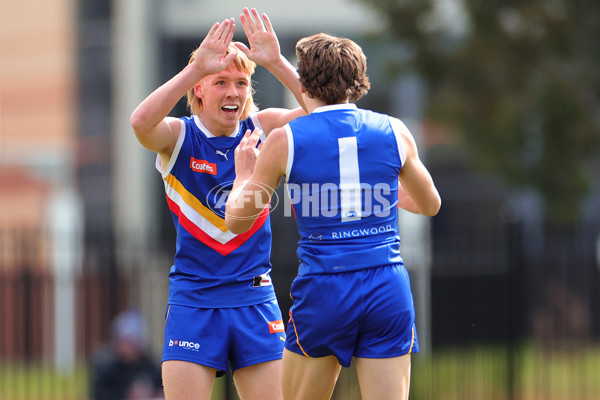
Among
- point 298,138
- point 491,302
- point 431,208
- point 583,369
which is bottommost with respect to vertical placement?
point 583,369

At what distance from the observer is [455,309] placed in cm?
1010

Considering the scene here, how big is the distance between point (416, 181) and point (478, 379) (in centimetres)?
654

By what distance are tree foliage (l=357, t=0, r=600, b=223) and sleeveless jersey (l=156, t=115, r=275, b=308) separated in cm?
710

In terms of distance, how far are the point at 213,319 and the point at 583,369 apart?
7140 mm

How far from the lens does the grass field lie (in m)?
9.81

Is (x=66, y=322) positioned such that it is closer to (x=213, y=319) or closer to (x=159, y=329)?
(x=159, y=329)

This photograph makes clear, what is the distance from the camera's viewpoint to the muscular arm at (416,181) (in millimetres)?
3910

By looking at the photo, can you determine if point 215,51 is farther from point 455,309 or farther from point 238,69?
point 455,309

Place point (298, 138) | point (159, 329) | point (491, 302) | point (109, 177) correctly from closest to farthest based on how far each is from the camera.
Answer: point (298, 138), point (491, 302), point (159, 329), point (109, 177)

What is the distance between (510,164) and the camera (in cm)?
1136

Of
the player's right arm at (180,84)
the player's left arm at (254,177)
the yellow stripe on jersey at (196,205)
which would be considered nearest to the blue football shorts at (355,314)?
the player's left arm at (254,177)

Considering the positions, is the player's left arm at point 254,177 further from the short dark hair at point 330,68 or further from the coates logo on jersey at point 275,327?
the coates logo on jersey at point 275,327

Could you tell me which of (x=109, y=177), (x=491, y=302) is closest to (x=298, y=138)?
(x=491, y=302)

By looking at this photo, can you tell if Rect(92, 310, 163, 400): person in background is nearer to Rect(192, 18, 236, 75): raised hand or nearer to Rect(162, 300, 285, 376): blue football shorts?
Rect(162, 300, 285, 376): blue football shorts
